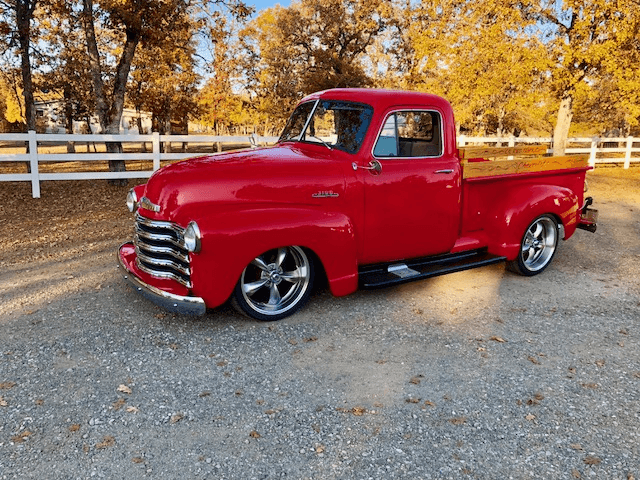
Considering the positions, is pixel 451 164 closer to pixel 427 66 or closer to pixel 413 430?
pixel 413 430

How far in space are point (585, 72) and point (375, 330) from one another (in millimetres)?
16300

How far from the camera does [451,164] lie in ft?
17.3

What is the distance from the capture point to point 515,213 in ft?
18.6

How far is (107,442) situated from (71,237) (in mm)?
5693

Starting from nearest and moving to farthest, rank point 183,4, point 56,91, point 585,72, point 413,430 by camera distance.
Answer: point 413,430 < point 183,4 < point 585,72 < point 56,91

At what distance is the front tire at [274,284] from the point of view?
4469mm

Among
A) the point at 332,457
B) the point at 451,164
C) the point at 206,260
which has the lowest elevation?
the point at 332,457

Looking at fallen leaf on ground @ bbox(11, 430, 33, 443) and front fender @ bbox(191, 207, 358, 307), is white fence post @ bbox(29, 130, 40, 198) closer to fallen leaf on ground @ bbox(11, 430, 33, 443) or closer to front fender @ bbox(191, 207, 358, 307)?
front fender @ bbox(191, 207, 358, 307)

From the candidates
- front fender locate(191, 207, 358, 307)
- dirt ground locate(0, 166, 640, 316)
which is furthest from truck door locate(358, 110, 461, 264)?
Result: dirt ground locate(0, 166, 640, 316)

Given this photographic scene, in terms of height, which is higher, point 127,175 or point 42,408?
point 127,175

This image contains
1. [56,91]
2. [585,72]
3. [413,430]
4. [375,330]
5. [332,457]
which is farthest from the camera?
[56,91]

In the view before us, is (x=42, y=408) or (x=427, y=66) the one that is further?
(x=427, y=66)

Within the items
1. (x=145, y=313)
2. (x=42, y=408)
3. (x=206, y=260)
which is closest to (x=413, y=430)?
(x=206, y=260)

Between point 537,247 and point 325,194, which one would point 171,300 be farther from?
point 537,247
